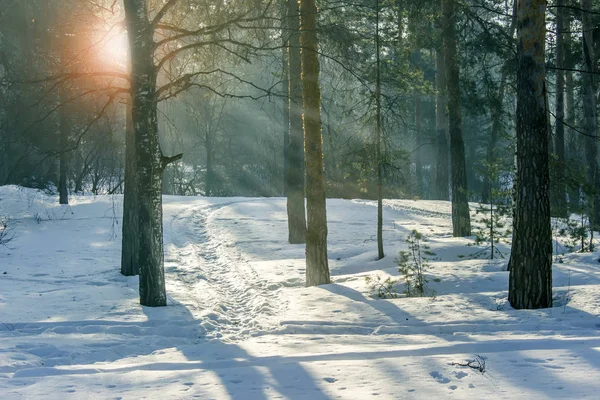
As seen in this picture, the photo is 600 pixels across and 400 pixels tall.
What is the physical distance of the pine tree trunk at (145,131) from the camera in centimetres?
870

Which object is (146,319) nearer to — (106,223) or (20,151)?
(106,223)

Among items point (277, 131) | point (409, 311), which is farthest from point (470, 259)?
point (277, 131)

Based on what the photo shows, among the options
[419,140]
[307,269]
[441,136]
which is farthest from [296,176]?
[419,140]

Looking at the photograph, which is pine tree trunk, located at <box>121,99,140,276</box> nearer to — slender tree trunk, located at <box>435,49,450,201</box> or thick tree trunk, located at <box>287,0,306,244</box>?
thick tree trunk, located at <box>287,0,306,244</box>

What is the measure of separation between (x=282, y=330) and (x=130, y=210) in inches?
203

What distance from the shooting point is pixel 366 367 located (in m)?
5.42

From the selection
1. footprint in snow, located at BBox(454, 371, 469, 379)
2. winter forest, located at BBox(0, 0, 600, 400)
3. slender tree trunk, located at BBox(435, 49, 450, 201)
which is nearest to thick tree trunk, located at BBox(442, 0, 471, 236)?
winter forest, located at BBox(0, 0, 600, 400)

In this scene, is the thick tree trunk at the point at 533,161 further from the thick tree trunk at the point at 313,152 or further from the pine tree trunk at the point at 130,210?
the pine tree trunk at the point at 130,210

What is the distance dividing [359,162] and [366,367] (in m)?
8.70

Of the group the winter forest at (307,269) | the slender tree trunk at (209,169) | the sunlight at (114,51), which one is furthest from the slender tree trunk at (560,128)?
the slender tree trunk at (209,169)

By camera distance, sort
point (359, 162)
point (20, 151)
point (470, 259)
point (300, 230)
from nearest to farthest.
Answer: point (470, 259)
point (359, 162)
point (300, 230)
point (20, 151)

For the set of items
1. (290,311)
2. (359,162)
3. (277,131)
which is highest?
(277,131)

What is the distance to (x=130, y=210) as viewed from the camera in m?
11.4

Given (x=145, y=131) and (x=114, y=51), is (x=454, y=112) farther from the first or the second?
(x=145, y=131)
